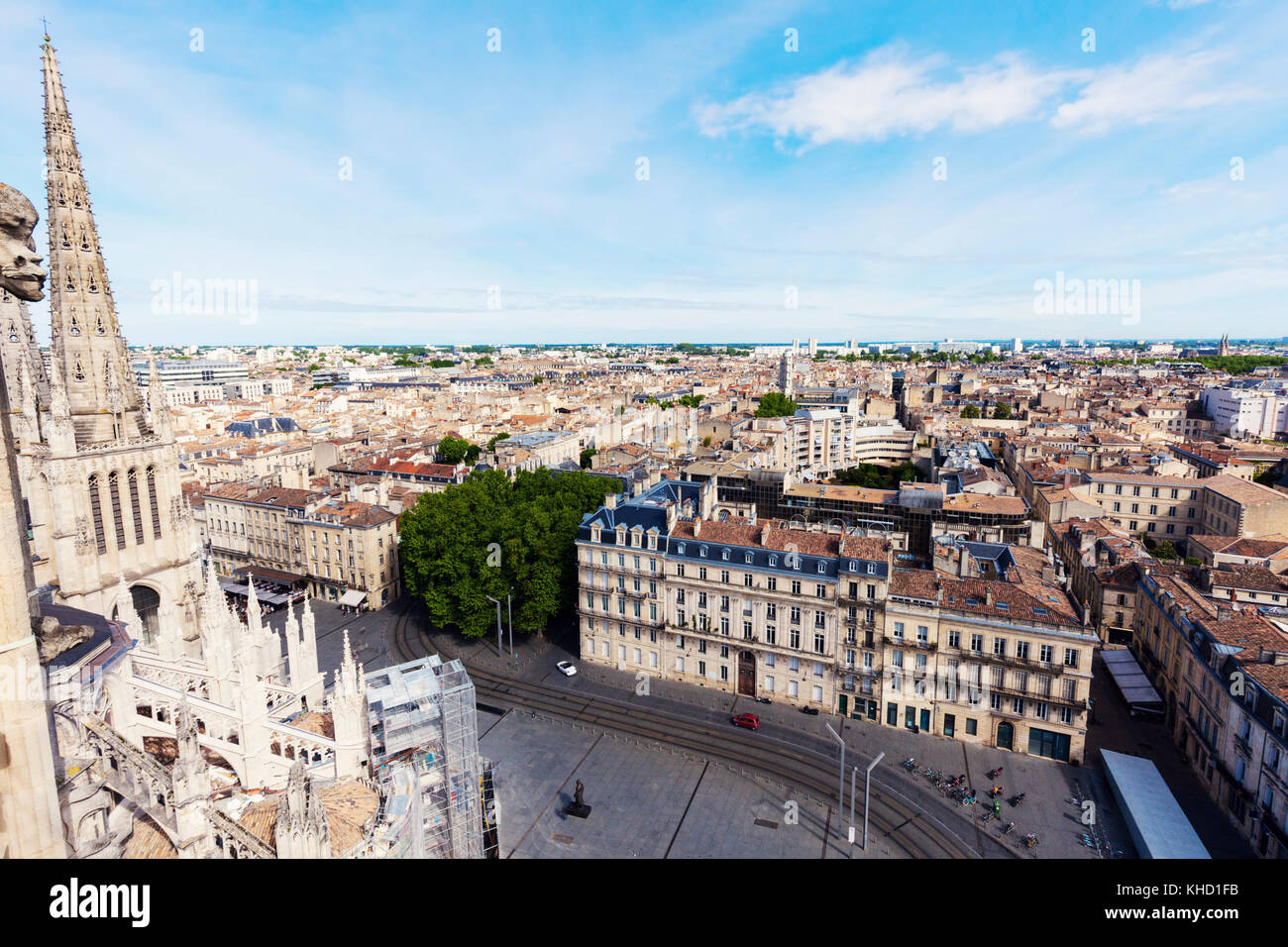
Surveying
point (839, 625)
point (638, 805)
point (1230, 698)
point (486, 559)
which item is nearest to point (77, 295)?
point (486, 559)

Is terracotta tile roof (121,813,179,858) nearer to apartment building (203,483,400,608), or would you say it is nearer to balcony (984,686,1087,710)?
balcony (984,686,1087,710)

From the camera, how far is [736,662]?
173 ft

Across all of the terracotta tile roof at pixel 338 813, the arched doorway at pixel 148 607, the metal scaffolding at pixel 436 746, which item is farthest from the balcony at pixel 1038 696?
the arched doorway at pixel 148 607

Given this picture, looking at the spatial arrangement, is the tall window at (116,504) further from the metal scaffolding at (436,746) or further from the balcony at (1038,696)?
the balcony at (1038,696)

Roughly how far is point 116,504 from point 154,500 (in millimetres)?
1997

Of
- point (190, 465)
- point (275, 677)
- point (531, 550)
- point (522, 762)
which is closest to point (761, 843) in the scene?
point (522, 762)

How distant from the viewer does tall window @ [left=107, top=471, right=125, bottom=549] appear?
127 feet

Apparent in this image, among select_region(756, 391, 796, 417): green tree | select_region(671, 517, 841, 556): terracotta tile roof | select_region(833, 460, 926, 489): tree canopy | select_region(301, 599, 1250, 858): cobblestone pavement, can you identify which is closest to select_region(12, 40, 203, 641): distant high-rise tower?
select_region(301, 599, 1250, 858): cobblestone pavement

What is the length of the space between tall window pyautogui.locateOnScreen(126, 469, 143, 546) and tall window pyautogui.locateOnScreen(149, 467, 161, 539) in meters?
0.63

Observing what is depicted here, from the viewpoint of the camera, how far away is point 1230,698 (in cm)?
3841

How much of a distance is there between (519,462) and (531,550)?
41417 mm
